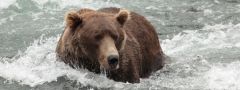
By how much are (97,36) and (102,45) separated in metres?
0.13

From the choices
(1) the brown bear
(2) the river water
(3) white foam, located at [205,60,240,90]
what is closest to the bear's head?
(1) the brown bear

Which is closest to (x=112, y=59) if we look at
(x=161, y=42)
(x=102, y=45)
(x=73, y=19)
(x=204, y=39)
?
(x=102, y=45)

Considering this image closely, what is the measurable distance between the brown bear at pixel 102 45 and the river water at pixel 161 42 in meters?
0.18

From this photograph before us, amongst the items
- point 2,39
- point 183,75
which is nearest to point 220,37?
point 183,75

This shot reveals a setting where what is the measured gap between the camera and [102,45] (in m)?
6.77

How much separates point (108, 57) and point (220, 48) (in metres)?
4.20

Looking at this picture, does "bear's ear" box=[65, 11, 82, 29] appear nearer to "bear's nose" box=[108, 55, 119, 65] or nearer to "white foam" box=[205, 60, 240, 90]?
"bear's nose" box=[108, 55, 119, 65]

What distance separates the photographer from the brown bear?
679 cm

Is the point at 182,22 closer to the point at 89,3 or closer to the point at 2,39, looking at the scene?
the point at 89,3

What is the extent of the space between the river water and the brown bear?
0.18m

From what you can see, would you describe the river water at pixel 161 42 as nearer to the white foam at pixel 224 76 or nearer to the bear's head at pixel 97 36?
the white foam at pixel 224 76

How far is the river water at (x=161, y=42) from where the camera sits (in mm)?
7898

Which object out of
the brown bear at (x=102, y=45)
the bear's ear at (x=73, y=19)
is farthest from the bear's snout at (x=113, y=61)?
the bear's ear at (x=73, y=19)

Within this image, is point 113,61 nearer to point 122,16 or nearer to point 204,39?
point 122,16
